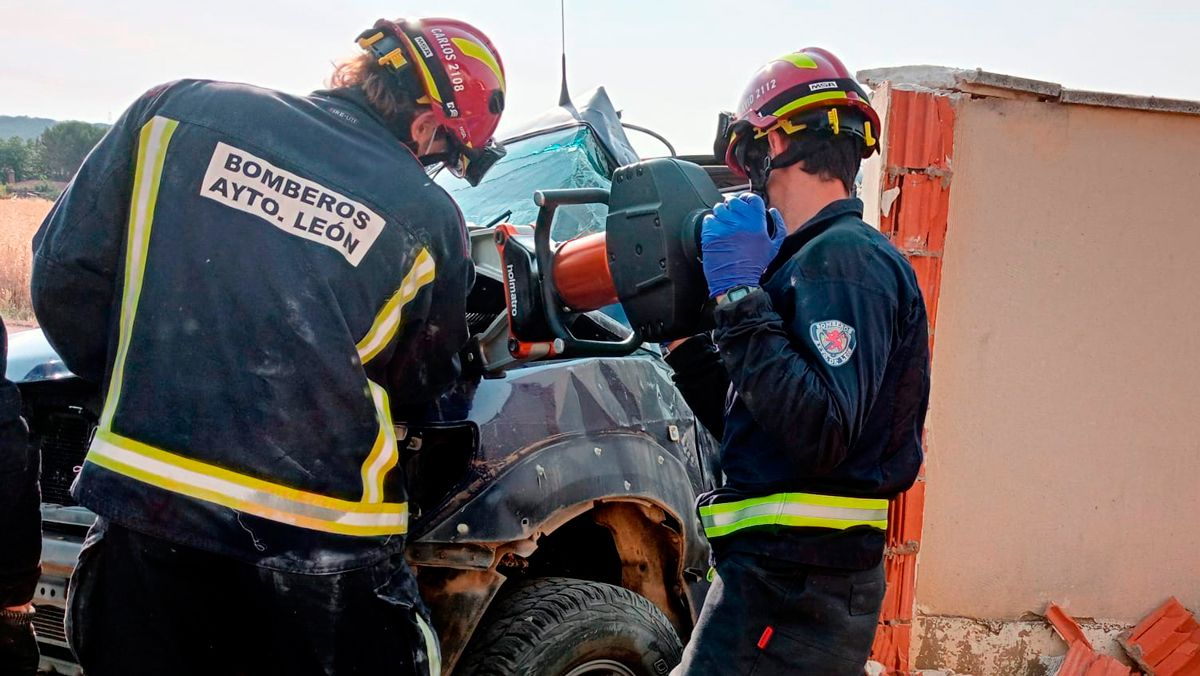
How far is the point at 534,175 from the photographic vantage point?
4379mm

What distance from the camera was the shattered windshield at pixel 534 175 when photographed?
421cm

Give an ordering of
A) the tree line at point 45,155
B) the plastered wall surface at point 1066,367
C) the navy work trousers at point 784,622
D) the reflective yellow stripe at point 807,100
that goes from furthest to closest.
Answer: the tree line at point 45,155 < the plastered wall surface at point 1066,367 < the reflective yellow stripe at point 807,100 < the navy work trousers at point 784,622

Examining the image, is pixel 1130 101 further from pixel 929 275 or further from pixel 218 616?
pixel 218 616

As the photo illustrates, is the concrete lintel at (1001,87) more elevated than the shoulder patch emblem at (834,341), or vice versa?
the concrete lintel at (1001,87)

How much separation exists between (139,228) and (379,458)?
0.65m

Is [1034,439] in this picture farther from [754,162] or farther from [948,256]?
[754,162]

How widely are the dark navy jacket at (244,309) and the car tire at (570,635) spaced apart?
560mm

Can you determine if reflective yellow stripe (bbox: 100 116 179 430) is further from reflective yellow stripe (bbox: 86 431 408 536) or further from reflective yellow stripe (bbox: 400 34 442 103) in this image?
reflective yellow stripe (bbox: 400 34 442 103)

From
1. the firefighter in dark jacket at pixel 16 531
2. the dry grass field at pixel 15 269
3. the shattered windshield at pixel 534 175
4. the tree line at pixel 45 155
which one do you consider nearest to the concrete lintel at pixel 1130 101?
the shattered windshield at pixel 534 175

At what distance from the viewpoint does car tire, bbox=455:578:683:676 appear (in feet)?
8.48

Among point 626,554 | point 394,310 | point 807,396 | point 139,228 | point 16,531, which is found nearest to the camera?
point 807,396

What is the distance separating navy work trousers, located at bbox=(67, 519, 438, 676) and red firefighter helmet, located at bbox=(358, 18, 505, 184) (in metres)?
1.04

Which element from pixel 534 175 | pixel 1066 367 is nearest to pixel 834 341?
pixel 534 175

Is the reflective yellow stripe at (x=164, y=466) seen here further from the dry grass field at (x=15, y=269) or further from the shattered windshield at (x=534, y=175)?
the dry grass field at (x=15, y=269)
